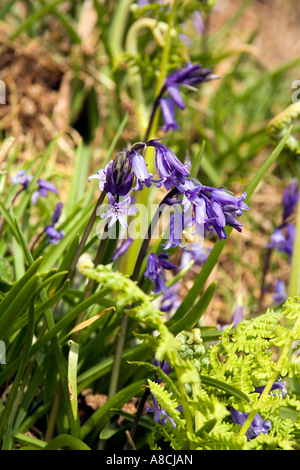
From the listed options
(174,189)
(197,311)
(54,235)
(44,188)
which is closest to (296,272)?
(197,311)

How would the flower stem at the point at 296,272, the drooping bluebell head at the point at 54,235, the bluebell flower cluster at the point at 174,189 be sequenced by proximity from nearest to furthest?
the bluebell flower cluster at the point at 174,189 < the drooping bluebell head at the point at 54,235 < the flower stem at the point at 296,272

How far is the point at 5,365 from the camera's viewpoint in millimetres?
1511

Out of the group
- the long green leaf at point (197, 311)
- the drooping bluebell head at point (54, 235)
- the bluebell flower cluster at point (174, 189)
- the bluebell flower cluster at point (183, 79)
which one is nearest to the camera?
the bluebell flower cluster at point (174, 189)

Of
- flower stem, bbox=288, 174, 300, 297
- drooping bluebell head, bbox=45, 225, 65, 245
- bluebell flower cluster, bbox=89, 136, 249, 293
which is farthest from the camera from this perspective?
flower stem, bbox=288, 174, 300, 297

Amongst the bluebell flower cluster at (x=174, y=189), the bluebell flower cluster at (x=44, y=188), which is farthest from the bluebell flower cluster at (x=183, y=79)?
the bluebell flower cluster at (x=174, y=189)

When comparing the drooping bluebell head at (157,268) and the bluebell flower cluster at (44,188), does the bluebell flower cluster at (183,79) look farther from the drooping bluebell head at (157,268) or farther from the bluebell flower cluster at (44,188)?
the drooping bluebell head at (157,268)

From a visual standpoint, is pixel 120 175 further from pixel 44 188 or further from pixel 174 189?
pixel 44 188

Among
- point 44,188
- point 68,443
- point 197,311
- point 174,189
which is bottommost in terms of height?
point 68,443

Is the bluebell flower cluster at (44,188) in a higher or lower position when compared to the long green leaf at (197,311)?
higher

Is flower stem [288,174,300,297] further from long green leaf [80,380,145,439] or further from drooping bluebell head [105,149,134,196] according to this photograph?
drooping bluebell head [105,149,134,196]

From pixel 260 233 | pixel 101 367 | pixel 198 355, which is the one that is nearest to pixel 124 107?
pixel 260 233

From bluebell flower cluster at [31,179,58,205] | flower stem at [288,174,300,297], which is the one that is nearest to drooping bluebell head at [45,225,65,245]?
bluebell flower cluster at [31,179,58,205]

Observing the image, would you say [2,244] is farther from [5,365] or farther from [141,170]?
[141,170]

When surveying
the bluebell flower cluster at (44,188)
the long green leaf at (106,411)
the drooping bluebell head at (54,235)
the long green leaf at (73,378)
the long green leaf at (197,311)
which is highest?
the bluebell flower cluster at (44,188)
